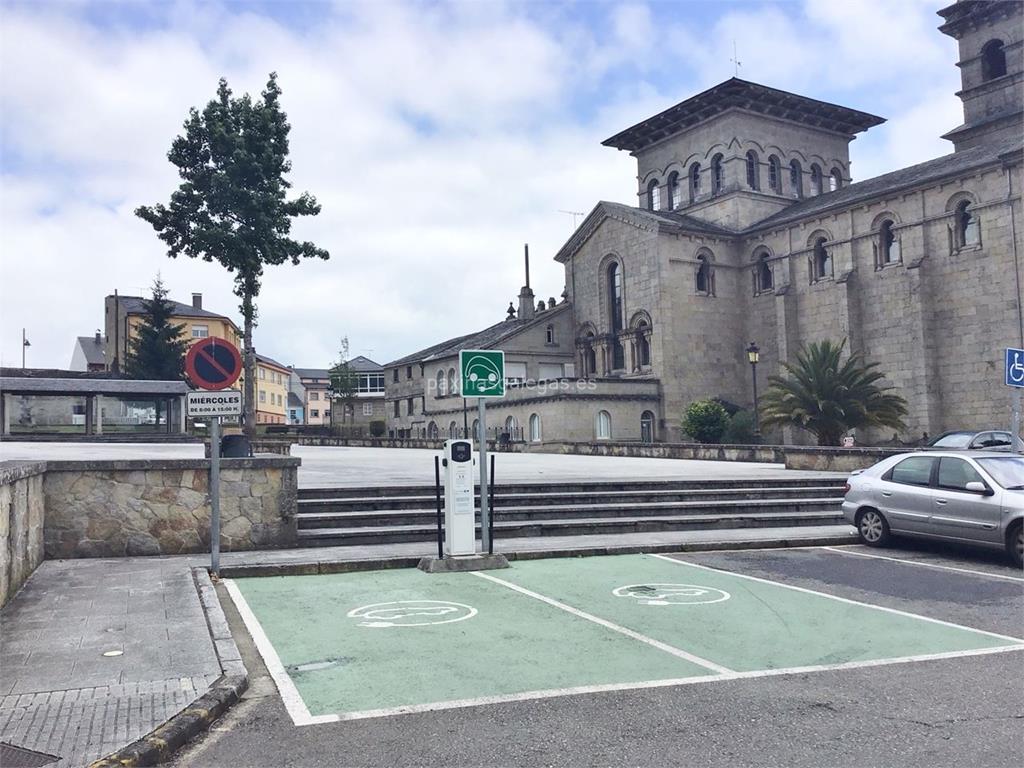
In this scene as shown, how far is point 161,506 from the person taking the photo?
34.7 ft

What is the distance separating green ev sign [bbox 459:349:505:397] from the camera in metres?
10.2

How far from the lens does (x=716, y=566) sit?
10.3 metres

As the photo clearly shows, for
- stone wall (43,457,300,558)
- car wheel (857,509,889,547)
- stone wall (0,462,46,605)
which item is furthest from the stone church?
stone wall (0,462,46,605)

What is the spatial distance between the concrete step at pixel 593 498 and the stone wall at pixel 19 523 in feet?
12.6

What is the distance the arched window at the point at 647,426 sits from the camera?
45.2m

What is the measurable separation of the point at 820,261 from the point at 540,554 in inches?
1561

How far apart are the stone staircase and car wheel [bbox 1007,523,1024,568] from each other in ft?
13.9

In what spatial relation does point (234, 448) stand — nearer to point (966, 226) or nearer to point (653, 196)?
point (966, 226)

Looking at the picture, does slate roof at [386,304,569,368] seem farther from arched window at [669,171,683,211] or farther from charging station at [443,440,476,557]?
charging station at [443,440,476,557]

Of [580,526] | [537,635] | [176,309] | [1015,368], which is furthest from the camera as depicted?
[176,309]

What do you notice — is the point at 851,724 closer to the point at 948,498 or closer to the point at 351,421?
the point at 948,498

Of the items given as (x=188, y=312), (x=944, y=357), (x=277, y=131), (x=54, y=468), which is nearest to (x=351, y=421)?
(x=188, y=312)

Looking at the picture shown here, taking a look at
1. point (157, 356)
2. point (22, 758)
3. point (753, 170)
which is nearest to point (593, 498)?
point (22, 758)

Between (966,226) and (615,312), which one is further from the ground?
(966,226)
